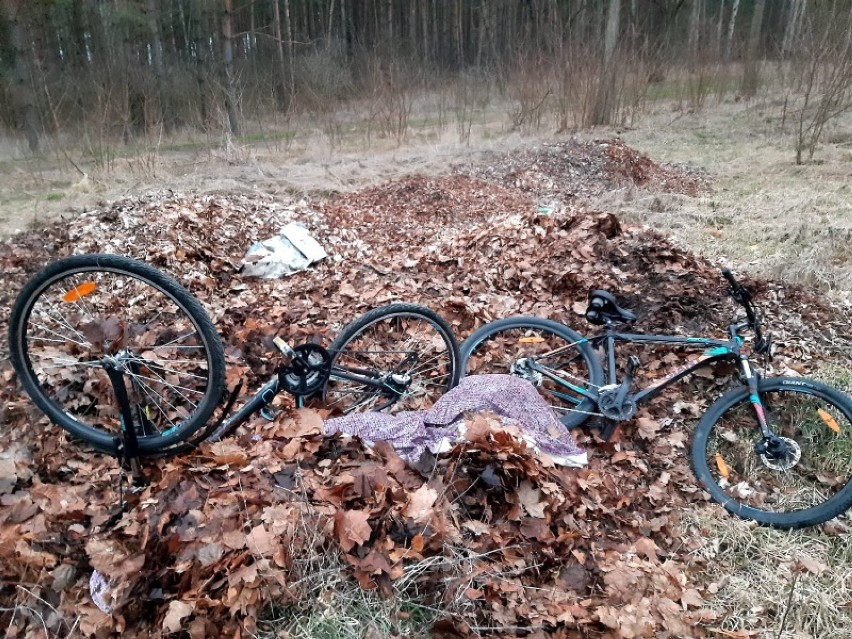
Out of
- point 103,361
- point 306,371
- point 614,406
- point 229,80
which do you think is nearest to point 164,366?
point 103,361

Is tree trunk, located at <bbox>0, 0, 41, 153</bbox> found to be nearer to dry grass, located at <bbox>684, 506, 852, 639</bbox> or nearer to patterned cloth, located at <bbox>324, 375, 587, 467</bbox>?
patterned cloth, located at <bbox>324, 375, 587, 467</bbox>

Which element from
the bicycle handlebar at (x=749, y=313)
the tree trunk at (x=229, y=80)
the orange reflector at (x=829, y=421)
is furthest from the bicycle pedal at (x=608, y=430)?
the tree trunk at (x=229, y=80)

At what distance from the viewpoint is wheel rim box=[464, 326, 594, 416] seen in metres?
3.38

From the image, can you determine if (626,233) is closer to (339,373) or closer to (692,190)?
(339,373)

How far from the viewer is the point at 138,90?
11.1m

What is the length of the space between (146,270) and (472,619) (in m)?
1.87

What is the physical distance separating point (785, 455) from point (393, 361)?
218 cm

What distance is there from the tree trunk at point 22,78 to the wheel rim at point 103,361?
10.5 meters

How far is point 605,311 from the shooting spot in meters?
3.31

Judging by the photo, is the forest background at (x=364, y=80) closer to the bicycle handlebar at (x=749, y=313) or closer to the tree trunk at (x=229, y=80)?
the tree trunk at (x=229, y=80)

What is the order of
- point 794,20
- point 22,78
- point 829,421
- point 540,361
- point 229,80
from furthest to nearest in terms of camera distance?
point 794,20 < point 22,78 < point 229,80 < point 540,361 < point 829,421

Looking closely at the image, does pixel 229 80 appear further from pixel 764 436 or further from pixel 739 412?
pixel 764 436

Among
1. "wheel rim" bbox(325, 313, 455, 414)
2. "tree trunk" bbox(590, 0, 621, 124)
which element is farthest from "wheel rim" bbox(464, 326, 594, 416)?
"tree trunk" bbox(590, 0, 621, 124)

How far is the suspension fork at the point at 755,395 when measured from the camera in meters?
2.87
